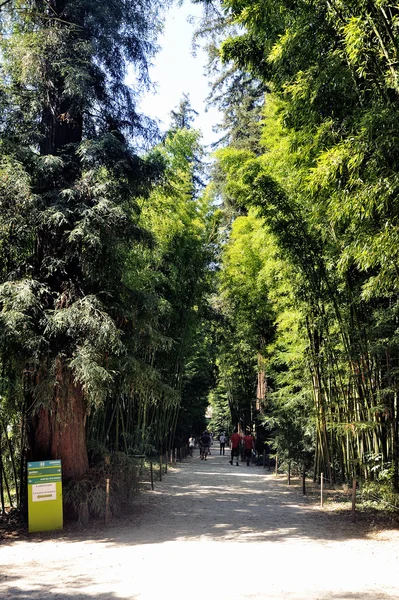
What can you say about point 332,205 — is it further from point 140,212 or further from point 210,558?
point 210,558

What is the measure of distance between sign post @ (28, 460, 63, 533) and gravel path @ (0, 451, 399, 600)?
19 cm

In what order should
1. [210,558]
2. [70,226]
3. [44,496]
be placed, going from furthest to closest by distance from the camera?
1. [70,226]
2. [44,496]
3. [210,558]

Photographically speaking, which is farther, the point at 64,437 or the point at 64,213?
the point at 64,437

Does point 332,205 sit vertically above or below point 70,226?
below

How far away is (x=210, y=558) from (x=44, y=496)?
2.67 metres

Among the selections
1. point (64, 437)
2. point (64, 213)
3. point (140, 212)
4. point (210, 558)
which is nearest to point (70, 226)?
point (64, 213)

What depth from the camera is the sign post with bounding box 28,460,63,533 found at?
6988mm

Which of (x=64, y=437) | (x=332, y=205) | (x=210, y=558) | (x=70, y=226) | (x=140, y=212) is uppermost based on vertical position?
(x=140, y=212)

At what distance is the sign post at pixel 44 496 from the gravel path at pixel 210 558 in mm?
191

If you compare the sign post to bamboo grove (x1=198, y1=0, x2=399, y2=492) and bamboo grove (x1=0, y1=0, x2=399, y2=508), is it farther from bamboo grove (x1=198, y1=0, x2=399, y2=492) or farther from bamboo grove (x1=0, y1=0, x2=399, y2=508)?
bamboo grove (x1=198, y1=0, x2=399, y2=492)

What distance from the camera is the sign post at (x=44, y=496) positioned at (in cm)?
699

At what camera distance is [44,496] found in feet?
23.1

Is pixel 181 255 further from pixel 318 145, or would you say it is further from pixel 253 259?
pixel 318 145

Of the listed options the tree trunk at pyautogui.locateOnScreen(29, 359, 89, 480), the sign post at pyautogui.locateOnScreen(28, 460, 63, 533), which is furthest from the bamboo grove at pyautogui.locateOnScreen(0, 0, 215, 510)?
the sign post at pyautogui.locateOnScreen(28, 460, 63, 533)
